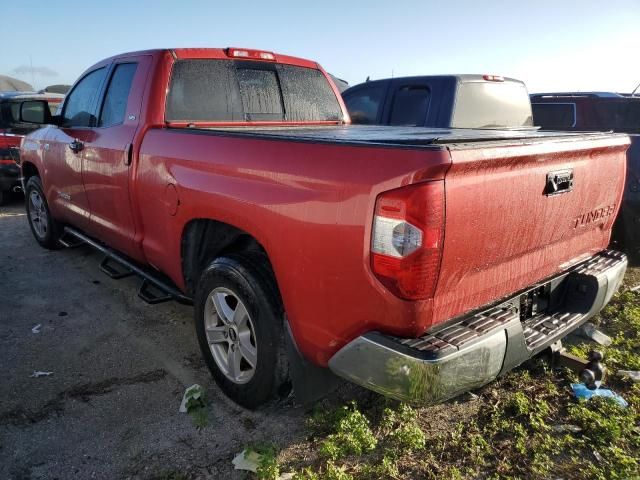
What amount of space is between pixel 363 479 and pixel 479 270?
1.09 metres

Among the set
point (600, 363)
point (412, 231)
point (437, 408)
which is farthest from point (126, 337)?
point (600, 363)

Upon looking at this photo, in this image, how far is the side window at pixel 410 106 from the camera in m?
5.26

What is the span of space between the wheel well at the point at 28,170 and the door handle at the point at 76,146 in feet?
5.69

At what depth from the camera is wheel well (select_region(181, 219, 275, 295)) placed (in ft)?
8.95

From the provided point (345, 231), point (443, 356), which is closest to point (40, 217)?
point (345, 231)

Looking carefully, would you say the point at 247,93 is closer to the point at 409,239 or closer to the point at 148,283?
the point at 148,283

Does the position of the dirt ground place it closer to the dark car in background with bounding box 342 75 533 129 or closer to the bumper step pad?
the bumper step pad

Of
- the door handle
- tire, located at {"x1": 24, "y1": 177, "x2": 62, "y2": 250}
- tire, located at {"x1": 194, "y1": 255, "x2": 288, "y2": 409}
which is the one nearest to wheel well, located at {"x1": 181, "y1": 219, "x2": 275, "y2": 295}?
tire, located at {"x1": 194, "y1": 255, "x2": 288, "y2": 409}

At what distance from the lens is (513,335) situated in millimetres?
2066

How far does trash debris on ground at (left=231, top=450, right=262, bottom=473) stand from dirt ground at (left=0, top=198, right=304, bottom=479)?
0.04 m

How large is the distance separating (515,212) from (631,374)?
1.81m

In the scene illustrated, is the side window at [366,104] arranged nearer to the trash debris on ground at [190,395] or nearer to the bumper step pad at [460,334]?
the trash debris on ground at [190,395]

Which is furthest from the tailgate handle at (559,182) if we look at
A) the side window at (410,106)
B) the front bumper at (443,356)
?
the side window at (410,106)

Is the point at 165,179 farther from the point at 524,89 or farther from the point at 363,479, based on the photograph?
the point at 524,89
